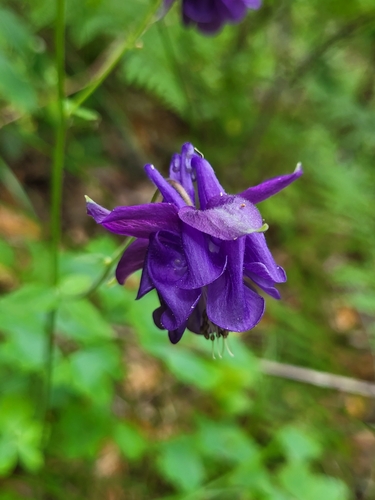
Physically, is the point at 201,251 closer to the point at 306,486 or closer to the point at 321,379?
the point at 306,486

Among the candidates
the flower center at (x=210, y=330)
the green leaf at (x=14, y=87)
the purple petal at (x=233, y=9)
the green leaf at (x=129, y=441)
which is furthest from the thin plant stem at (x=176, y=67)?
the flower center at (x=210, y=330)

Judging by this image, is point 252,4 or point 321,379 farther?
point 321,379

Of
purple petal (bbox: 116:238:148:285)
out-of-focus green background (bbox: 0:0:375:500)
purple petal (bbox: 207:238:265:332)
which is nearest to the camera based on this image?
purple petal (bbox: 207:238:265:332)

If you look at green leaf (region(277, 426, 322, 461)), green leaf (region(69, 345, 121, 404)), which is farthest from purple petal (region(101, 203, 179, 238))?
green leaf (region(277, 426, 322, 461))

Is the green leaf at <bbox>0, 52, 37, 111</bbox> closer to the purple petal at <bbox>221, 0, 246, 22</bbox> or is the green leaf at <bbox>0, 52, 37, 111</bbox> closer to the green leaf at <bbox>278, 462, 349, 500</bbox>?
the purple petal at <bbox>221, 0, 246, 22</bbox>

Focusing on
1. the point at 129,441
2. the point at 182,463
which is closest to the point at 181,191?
the point at 129,441

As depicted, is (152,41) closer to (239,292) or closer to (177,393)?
(177,393)

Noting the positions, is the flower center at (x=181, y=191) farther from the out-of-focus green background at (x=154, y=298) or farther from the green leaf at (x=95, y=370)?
the green leaf at (x=95, y=370)
